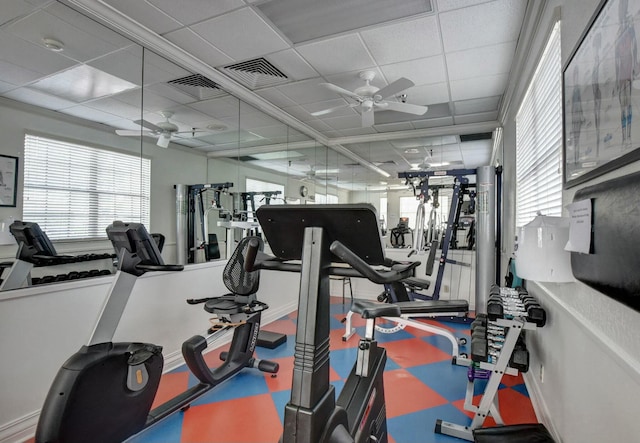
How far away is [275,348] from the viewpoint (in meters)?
3.49

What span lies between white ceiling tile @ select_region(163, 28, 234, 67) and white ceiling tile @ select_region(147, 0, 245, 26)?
8.3 inches

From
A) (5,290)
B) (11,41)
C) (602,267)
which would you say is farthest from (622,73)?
(11,41)

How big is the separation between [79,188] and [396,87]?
9.75 feet

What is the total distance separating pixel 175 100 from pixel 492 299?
377cm

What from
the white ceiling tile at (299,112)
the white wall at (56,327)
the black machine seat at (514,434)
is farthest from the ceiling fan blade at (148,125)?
the black machine seat at (514,434)

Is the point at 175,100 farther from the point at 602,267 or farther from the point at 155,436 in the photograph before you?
the point at 602,267

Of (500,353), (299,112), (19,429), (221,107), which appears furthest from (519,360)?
(299,112)

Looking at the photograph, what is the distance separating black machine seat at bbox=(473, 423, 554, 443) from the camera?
179 centimetres

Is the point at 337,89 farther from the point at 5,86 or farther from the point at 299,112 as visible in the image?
the point at 5,86

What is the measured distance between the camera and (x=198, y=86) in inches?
148

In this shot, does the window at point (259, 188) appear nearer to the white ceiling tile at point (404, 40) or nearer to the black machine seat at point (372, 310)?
the white ceiling tile at point (404, 40)

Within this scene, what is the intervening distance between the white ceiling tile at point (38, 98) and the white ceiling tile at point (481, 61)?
3.51 metres

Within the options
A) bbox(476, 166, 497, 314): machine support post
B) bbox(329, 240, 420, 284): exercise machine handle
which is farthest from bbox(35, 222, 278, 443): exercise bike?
bbox(476, 166, 497, 314): machine support post

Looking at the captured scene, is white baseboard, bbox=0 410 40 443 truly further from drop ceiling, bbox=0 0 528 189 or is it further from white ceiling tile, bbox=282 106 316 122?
white ceiling tile, bbox=282 106 316 122
